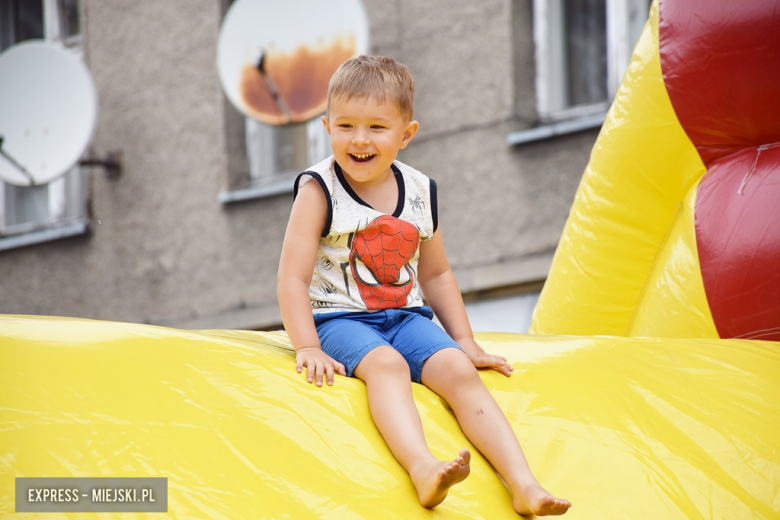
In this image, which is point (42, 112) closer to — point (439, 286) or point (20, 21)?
point (20, 21)

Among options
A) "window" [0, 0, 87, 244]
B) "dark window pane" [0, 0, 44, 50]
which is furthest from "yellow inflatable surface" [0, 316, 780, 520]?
"dark window pane" [0, 0, 44, 50]

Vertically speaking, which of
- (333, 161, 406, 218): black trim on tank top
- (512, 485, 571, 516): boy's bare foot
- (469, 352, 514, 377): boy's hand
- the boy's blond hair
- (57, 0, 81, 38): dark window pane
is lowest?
(512, 485, 571, 516): boy's bare foot

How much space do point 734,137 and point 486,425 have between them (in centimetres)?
110

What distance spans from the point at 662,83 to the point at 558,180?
251cm

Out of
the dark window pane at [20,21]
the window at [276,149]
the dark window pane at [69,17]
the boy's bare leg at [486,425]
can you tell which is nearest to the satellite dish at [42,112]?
the window at [276,149]

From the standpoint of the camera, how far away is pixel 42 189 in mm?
6688

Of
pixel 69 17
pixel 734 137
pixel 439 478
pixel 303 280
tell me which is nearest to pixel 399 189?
pixel 303 280

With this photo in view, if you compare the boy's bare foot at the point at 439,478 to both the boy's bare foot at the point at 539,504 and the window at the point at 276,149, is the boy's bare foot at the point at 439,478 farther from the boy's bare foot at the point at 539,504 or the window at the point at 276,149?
the window at the point at 276,149

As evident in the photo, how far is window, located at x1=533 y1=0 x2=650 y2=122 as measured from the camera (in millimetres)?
4918

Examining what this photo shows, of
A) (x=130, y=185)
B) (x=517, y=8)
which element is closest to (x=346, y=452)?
(x=517, y=8)

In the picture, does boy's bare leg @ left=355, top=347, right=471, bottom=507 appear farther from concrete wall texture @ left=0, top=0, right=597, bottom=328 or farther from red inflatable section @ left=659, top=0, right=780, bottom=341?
concrete wall texture @ left=0, top=0, right=597, bottom=328

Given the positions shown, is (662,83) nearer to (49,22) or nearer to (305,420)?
(305,420)

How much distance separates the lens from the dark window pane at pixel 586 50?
492cm

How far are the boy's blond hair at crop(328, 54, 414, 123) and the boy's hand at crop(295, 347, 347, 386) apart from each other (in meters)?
0.41
